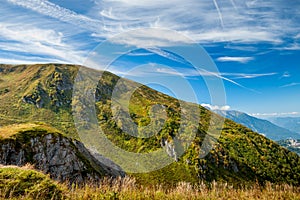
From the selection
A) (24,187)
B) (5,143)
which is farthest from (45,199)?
(5,143)

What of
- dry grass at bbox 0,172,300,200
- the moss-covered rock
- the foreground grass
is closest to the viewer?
the moss-covered rock

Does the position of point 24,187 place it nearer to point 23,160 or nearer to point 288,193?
point 288,193

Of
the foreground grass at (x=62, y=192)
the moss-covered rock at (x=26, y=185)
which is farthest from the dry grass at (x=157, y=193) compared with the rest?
the moss-covered rock at (x=26, y=185)

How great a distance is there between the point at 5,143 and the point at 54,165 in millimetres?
10644

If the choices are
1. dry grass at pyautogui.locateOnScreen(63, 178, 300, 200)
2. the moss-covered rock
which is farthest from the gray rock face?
the moss-covered rock

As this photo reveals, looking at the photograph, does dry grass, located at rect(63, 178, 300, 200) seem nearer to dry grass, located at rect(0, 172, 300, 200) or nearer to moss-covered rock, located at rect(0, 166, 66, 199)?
dry grass, located at rect(0, 172, 300, 200)

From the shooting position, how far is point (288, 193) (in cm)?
1162

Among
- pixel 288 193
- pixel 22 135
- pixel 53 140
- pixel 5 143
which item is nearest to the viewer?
pixel 288 193

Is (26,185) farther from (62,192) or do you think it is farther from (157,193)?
(157,193)

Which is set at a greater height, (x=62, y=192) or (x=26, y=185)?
(x=26, y=185)

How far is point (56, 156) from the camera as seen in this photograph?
189 feet

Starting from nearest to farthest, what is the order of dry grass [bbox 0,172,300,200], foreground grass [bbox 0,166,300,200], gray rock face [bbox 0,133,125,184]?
1. foreground grass [bbox 0,166,300,200]
2. dry grass [bbox 0,172,300,200]
3. gray rock face [bbox 0,133,125,184]

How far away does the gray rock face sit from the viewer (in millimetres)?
48719

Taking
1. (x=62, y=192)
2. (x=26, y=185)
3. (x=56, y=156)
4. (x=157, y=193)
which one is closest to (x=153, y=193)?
(x=157, y=193)
